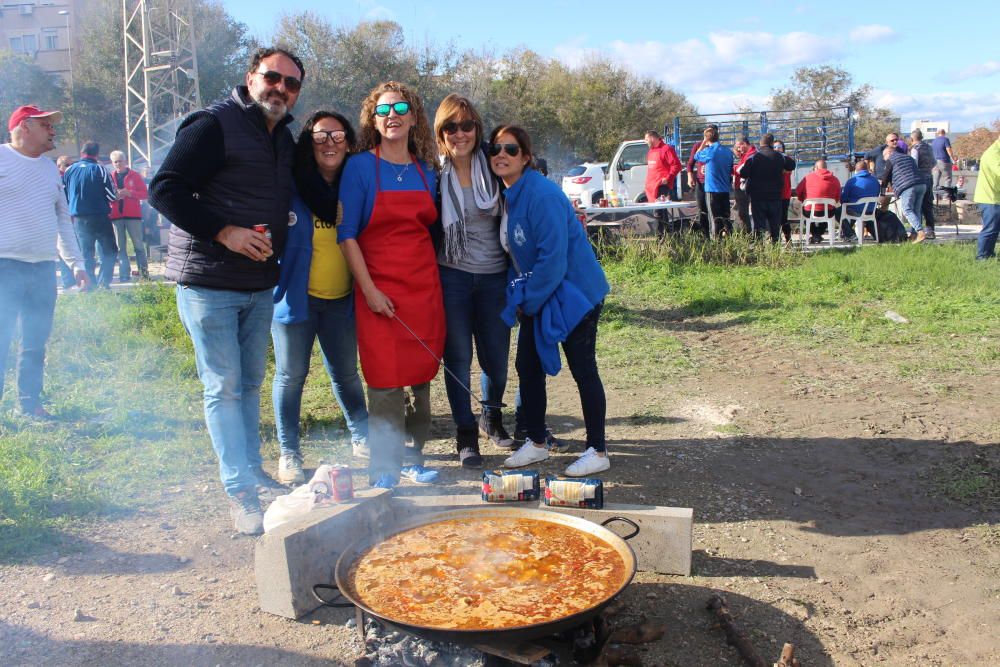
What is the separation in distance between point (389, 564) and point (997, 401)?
4.44 meters

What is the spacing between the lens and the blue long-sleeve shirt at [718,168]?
12.1 metres

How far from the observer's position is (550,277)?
3980 millimetres

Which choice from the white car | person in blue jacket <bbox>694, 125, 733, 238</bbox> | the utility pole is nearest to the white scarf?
person in blue jacket <bbox>694, 125, 733, 238</bbox>

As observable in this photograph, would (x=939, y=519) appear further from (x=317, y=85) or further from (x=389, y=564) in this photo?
(x=317, y=85)

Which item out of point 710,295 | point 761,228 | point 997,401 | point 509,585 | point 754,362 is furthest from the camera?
point 761,228

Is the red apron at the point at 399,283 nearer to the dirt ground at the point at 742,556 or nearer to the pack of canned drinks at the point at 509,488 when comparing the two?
the dirt ground at the point at 742,556

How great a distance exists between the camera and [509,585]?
2621 millimetres

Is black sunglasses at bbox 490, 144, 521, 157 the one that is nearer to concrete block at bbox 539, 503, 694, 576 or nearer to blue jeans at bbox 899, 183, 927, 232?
concrete block at bbox 539, 503, 694, 576

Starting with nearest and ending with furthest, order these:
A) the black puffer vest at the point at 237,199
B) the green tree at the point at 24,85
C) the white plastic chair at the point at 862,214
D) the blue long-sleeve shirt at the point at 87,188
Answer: the black puffer vest at the point at 237,199
the blue long-sleeve shirt at the point at 87,188
the white plastic chair at the point at 862,214
the green tree at the point at 24,85

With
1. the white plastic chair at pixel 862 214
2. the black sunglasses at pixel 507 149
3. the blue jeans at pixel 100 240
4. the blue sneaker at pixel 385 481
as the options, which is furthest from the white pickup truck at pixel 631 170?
the blue sneaker at pixel 385 481

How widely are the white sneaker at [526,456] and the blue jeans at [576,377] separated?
51 millimetres

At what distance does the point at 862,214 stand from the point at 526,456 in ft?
35.6

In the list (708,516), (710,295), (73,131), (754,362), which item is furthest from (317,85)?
(708,516)

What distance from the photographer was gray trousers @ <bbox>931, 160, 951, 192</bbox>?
16891 mm
